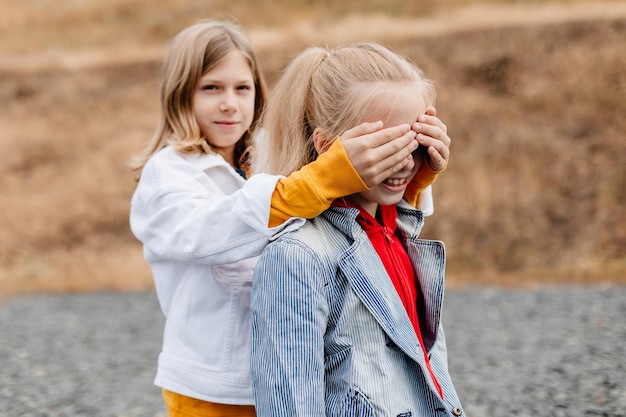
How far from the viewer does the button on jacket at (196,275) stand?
2232 mm

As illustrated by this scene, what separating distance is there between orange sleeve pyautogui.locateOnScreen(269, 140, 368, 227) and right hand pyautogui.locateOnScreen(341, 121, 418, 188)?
0.02 m

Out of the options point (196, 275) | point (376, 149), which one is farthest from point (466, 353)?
point (376, 149)

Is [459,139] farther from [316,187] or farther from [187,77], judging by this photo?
[316,187]

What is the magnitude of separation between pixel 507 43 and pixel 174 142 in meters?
16.4

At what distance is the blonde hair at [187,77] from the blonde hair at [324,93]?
0.59 metres

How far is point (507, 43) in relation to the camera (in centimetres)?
1766

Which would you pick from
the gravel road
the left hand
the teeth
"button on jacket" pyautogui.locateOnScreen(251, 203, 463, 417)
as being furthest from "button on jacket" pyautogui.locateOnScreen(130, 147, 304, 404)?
the gravel road

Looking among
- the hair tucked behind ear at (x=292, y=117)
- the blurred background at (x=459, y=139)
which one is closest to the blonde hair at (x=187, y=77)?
the hair tucked behind ear at (x=292, y=117)

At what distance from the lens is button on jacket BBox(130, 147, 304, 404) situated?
2232mm

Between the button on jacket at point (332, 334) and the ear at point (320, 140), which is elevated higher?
the ear at point (320, 140)

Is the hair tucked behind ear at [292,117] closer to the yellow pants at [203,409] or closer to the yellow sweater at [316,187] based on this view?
the yellow sweater at [316,187]

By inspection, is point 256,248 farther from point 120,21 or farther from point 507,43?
point 120,21

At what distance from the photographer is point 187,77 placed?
2809mm

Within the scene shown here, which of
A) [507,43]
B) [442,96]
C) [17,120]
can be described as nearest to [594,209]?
[442,96]
